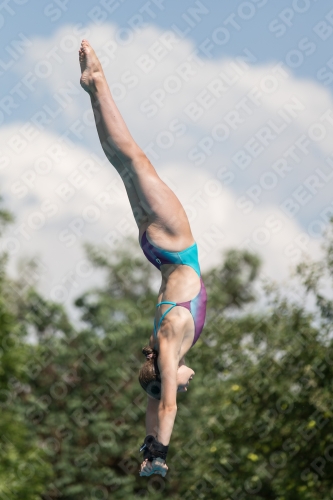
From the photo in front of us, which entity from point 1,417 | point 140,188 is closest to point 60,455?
point 1,417

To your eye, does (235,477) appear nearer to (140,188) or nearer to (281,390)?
(281,390)

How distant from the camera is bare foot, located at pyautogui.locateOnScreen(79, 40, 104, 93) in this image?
225 inches

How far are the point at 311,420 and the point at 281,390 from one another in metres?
1.02

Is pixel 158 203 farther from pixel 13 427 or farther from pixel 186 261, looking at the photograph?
pixel 13 427

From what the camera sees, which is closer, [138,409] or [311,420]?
[311,420]

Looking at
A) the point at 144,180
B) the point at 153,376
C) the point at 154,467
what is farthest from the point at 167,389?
the point at 144,180

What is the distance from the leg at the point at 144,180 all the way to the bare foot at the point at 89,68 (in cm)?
13

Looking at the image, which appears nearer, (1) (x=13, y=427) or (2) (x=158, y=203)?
(2) (x=158, y=203)

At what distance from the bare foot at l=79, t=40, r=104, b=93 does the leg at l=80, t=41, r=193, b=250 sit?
0.43ft

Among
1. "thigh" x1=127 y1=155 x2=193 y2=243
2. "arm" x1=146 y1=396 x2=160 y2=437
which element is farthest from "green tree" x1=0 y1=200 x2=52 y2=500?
"thigh" x1=127 y1=155 x2=193 y2=243

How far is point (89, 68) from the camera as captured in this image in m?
5.78

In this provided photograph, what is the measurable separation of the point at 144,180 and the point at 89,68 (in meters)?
0.93

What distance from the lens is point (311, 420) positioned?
1622cm

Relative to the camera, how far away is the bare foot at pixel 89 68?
5727mm
